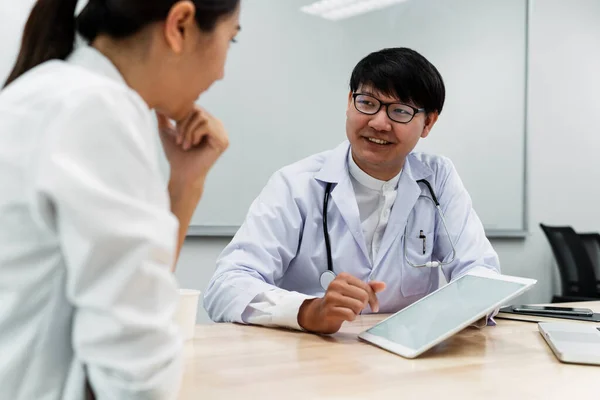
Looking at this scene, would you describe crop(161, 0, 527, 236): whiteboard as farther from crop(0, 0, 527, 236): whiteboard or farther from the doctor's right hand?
the doctor's right hand

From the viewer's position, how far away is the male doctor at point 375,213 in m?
1.74

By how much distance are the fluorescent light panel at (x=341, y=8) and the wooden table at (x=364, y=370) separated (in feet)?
6.97

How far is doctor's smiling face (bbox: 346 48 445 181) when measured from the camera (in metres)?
1.77

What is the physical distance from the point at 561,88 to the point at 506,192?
34.1 inches

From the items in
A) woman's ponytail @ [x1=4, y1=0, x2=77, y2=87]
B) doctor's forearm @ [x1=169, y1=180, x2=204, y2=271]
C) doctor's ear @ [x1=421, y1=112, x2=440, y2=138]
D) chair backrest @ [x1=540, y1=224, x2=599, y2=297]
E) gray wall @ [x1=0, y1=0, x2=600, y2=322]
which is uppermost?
woman's ponytail @ [x1=4, y1=0, x2=77, y2=87]

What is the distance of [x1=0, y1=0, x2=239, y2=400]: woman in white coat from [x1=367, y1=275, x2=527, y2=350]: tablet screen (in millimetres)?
634

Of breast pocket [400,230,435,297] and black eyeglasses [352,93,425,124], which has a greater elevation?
black eyeglasses [352,93,425,124]

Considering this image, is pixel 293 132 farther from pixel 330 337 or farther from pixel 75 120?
pixel 75 120

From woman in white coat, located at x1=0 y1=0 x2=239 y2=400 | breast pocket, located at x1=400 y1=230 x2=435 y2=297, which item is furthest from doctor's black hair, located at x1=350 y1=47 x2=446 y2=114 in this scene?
woman in white coat, located at x1=0 y1=0 x2=239 y2=400

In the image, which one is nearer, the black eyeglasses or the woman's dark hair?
the woman's dark hair

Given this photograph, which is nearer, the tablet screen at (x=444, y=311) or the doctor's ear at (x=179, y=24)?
the doctor's ear at (x=179, y=24)

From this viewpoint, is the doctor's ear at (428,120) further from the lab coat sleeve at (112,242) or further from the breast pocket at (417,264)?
the lab coat sleeve at (112,242)

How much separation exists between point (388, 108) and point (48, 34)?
1190 millimetres

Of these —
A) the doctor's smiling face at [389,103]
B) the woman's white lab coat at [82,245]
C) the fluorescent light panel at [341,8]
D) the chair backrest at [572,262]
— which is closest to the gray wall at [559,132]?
the chair backrest at [572,262]
